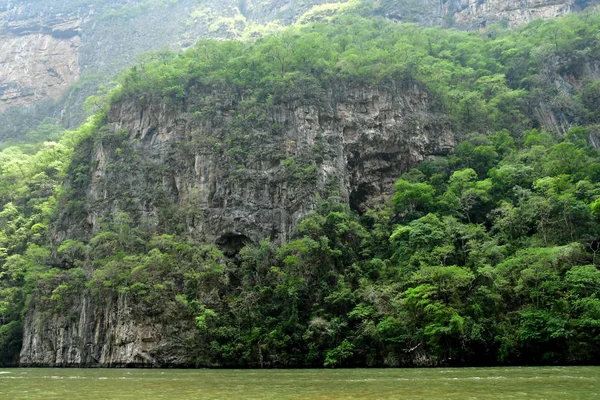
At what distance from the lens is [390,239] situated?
1430 inches

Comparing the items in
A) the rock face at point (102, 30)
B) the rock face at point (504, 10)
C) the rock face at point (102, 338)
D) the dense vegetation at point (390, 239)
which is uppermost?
the rock face at point (102, 30)

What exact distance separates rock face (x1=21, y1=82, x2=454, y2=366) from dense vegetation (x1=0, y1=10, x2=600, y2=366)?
1526mm

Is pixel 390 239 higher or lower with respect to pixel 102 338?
higher

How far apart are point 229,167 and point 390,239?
636 inches

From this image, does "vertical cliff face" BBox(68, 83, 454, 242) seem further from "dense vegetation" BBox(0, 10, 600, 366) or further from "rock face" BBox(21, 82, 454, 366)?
"dense vegetation" BBox(0, 10, 600, 366)

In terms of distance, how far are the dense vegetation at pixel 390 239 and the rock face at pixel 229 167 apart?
153 centimetres

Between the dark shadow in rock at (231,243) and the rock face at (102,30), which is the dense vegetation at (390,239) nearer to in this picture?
the dark shadow in rock at (231,243)

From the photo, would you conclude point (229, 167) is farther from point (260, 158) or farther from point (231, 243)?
point (231, 243)

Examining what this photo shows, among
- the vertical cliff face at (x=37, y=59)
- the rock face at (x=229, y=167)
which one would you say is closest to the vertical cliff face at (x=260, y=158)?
the rock face at (x=229, y=167)

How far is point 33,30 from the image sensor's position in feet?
328

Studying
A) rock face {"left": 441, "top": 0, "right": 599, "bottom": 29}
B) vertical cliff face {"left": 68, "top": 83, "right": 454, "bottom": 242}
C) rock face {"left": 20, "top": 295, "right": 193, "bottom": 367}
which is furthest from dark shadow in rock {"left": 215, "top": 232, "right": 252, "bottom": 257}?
rock face {"left": 441, "top": 0, "right": 599, "bottom": 29}

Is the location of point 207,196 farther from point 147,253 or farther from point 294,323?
point 294,323

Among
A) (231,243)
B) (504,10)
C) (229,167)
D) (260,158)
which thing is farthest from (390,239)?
(504,10)

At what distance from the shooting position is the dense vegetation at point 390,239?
92.0ft
